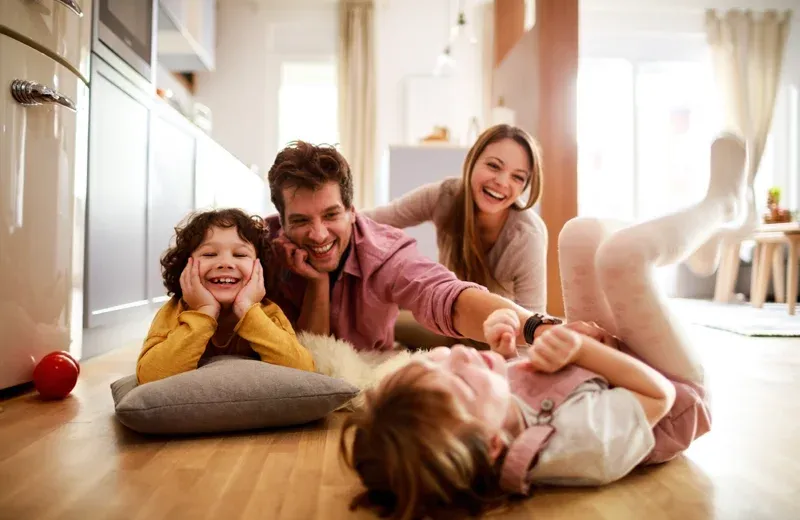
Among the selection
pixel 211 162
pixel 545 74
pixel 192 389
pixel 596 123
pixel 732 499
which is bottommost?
pixel 732 499

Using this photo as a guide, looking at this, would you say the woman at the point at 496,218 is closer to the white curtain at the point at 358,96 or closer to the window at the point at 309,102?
the white curtain at the point at 358,96

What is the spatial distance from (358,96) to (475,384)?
5.81 m

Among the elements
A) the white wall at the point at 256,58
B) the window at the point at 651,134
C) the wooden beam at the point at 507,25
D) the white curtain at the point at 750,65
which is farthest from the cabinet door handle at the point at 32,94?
the white curtain at the point at 750,65

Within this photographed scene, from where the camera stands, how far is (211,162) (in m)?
3.79

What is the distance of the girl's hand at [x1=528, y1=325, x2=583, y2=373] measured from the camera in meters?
1.02

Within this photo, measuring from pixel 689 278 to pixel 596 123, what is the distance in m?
1.96

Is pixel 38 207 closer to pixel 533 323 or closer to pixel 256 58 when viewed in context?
pixel 533 323

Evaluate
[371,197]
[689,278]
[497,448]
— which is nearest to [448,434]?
[497,448]

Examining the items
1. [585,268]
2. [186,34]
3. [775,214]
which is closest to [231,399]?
[585,268]

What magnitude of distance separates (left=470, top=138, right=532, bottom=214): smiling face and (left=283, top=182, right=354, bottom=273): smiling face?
2.37 feet

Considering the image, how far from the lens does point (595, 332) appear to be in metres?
1.23

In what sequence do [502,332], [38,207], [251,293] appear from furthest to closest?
[38,207] < [251,293] < [502,332]

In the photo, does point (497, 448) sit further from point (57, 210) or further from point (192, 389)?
point (57, 210)

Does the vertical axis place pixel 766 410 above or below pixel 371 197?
below
